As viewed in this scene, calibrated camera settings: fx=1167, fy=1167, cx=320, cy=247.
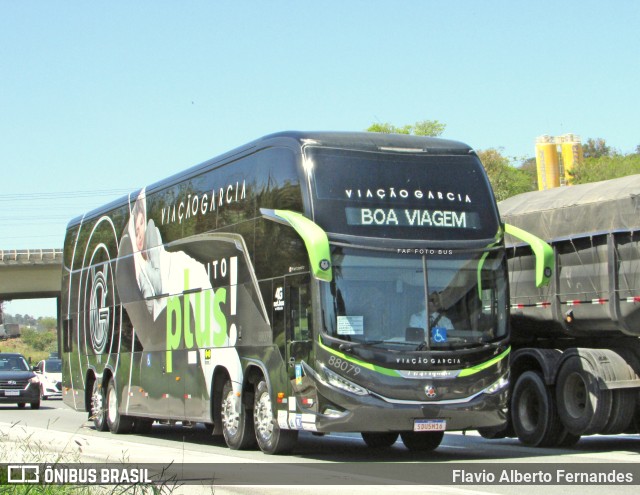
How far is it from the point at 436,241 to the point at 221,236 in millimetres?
3809

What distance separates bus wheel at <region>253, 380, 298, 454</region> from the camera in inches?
598

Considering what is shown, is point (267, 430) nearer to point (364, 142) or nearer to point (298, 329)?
point (298, 329)

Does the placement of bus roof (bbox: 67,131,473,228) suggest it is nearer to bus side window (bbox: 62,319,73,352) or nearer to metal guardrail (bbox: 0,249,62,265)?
bus side window (bbox: 62,319,73,352)

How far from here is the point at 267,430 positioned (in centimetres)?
1549

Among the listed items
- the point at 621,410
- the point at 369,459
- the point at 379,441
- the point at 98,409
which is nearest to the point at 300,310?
the point at 369,459

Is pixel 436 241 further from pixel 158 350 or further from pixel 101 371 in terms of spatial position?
pixel 101 371

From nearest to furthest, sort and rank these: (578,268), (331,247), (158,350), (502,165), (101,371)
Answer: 1. (331,247)
2. (578,268)
3. (158,350)
4. (101,371)
5. (502,165)

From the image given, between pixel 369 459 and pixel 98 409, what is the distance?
9.60 m

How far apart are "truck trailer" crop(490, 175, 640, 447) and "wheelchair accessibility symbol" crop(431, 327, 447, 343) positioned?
242 cm

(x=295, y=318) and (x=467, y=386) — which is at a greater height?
(x=295, y=318)

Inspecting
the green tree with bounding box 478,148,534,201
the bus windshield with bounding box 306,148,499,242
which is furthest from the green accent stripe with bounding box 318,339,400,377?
A: the green tree with bounding box 478,148,534,201

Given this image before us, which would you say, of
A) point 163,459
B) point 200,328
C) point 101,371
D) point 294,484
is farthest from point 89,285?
point 294,484

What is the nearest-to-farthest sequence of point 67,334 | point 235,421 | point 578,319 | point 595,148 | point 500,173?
point 578,319, point 235,421, point 67,334, point 500,173, point 595,148

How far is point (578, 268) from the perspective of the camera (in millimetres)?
15961
